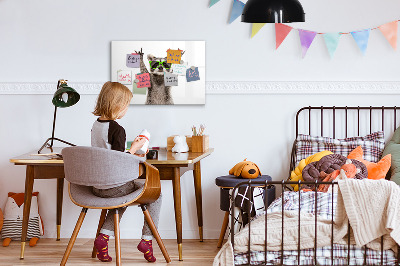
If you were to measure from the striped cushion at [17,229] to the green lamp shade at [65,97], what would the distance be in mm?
873

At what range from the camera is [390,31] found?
14.1 ft

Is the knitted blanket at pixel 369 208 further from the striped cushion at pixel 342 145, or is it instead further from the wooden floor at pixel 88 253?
the striped cushion at pixel 342 145

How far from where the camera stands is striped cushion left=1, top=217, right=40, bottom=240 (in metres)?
4.29

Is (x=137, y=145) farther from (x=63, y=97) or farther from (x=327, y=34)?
(x=327, y=34)

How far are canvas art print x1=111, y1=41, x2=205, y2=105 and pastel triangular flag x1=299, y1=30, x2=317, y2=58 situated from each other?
0.71 m

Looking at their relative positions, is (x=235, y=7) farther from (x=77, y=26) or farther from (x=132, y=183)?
(x=132, y=183)

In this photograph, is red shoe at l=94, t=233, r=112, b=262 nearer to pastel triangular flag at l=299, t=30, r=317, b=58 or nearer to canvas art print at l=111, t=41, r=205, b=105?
canvas art print at l=111, t=41, r=205, b=105

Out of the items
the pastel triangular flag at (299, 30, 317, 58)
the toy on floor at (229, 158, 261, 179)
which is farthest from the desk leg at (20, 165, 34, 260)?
the pastel triangular flag at (299, 30, 317, 58)

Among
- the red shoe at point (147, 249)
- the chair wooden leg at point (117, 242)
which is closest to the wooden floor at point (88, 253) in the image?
the red shoe at point (147, 249)

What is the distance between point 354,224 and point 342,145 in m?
1.33

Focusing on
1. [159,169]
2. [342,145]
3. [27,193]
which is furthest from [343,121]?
[27,193]

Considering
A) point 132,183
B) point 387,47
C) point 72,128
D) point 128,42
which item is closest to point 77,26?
point 128,42

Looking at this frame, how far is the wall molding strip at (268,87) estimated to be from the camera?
434 centimetres

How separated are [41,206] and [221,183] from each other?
4.72 feet
